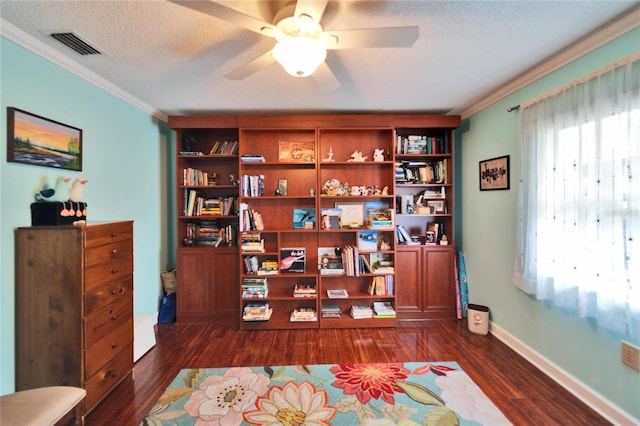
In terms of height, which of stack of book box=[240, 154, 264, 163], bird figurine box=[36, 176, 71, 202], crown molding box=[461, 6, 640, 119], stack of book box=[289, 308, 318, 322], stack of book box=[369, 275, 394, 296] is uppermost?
crown molding box=[461, 6, 640, 119]

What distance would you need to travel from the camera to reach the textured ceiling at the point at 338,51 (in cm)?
143

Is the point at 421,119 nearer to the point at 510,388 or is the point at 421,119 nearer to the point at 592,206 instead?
the point at 592,206

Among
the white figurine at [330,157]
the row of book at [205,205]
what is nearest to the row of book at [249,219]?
the row of book at [205,205]

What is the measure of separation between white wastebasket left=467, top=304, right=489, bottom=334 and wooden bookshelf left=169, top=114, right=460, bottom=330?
13.8 inches

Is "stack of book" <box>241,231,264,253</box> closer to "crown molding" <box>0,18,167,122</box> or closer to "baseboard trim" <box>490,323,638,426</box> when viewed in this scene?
"crown molding" <box>0,18,167,122</box>

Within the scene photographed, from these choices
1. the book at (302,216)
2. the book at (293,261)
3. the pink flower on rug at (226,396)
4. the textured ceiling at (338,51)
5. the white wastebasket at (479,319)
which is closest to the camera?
the textured ceiling at (338,51)

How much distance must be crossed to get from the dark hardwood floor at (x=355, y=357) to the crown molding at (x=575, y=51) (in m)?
2.40

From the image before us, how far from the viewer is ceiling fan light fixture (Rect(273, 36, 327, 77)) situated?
4.29ft

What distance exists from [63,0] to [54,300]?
1709mm

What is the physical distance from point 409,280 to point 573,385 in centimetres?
153

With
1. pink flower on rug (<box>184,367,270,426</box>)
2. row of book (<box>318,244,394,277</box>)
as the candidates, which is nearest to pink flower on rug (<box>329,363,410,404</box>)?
pink flower on rug (<box>184,367,270,426</box>)

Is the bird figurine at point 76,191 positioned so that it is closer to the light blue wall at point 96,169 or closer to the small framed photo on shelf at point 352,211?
the light blue wall at point 96,169

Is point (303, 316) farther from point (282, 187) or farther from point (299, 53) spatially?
point (299, 53)

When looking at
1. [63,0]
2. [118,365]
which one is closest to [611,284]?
[118,365]
